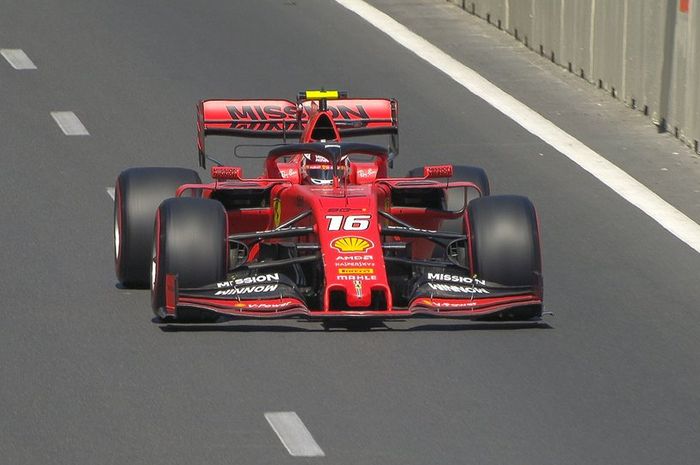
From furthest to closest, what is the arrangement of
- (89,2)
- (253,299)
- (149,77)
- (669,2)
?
1. (89,2)
2. (149,77)
3. (669,2)
4. (253,299)

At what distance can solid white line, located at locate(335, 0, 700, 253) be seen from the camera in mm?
16000

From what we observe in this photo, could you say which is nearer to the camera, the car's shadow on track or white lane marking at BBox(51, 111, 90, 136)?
the car's shadow on track

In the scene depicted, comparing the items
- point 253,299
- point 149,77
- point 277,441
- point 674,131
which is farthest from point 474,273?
point 149,77

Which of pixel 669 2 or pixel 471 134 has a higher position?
pixel 669 2

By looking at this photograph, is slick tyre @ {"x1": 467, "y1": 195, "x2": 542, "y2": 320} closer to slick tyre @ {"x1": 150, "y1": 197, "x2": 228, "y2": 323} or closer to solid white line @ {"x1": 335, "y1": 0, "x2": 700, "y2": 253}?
slick tyre @ {"x1": 150, "y1": 197, "x2": 228, "y2": 323}

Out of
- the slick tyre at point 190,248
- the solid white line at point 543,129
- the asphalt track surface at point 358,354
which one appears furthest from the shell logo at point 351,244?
the solid white line at point 543,129

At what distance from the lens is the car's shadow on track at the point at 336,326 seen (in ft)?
40.8

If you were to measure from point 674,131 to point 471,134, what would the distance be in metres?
1.83

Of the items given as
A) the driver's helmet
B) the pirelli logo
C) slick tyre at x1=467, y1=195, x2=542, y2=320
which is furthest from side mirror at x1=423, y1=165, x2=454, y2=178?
the pirelli logo

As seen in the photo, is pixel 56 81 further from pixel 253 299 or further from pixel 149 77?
pixel 253 299

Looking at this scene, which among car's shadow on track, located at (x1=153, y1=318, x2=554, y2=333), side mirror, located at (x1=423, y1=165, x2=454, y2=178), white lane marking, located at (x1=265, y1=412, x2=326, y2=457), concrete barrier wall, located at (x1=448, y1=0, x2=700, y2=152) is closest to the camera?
white lane marking, located at (x1=265, y1=412, x2=326, y2=457)

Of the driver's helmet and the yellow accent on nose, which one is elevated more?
the yellow accent on nose

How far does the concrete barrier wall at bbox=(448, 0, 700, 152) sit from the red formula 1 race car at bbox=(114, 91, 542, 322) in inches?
188

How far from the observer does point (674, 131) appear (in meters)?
18.8
